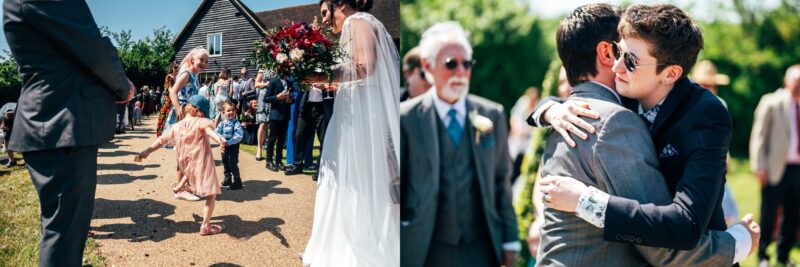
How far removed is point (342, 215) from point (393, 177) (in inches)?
24.2

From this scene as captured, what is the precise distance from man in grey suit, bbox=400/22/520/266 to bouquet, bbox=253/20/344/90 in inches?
38.0

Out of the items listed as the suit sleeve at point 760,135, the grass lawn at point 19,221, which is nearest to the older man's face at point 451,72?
the suit sleeve at point 760,135

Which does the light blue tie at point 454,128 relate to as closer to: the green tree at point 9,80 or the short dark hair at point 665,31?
the short dark hair at point 665,31

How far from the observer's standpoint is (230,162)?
3.27m

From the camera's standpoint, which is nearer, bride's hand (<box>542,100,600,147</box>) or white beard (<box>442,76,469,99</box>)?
bride's hand (<box>542,100,600,147</box>)

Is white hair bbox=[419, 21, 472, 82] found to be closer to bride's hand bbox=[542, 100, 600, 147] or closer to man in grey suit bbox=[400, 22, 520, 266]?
man in grey suit bbox=[400, 22, 520, 266]

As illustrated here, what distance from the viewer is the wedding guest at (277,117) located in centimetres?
323

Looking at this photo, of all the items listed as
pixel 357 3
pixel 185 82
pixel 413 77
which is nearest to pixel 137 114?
pixel 185 82

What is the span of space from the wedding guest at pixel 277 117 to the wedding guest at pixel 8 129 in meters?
1.54

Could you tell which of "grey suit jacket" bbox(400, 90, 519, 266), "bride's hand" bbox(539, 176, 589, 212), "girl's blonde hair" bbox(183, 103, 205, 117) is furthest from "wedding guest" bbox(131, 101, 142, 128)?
"bride's hand" bbox(539, 176, 589, 212)

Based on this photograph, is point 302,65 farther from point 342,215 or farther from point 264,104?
point 342,215

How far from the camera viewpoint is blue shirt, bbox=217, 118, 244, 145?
3234 mm

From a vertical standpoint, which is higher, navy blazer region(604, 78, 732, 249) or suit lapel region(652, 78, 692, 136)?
suit lapel region(652, 78, 692, 136)

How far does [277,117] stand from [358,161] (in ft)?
1.84
